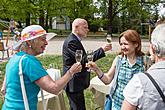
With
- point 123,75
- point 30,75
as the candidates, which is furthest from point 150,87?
point 123,75

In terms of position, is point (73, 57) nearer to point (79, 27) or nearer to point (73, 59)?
point (73, 59)

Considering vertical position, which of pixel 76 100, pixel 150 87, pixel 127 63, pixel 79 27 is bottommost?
pixel 76 100

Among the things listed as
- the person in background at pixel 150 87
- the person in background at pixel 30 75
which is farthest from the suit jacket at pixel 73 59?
the person in background at pixel 150 87

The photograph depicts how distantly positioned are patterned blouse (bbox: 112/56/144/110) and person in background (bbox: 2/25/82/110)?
0.63m

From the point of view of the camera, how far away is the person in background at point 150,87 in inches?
82.6

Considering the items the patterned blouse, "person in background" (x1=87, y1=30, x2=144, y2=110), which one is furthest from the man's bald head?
the patterned blouse

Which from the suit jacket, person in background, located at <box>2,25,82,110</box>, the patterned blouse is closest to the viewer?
person in background, located at <box>2,25,82,110</box>

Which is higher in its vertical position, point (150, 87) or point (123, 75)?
point (150, 87)

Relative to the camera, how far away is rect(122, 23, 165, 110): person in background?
2.10 m

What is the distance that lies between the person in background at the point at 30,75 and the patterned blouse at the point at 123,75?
2.06ft

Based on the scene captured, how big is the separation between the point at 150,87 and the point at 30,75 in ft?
4.28

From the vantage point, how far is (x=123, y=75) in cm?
380

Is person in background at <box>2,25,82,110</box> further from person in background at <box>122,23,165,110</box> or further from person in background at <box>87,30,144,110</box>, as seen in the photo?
person in background at <box>122,23,165,110</box>

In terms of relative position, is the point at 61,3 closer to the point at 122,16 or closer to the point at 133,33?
the point at 122,16
